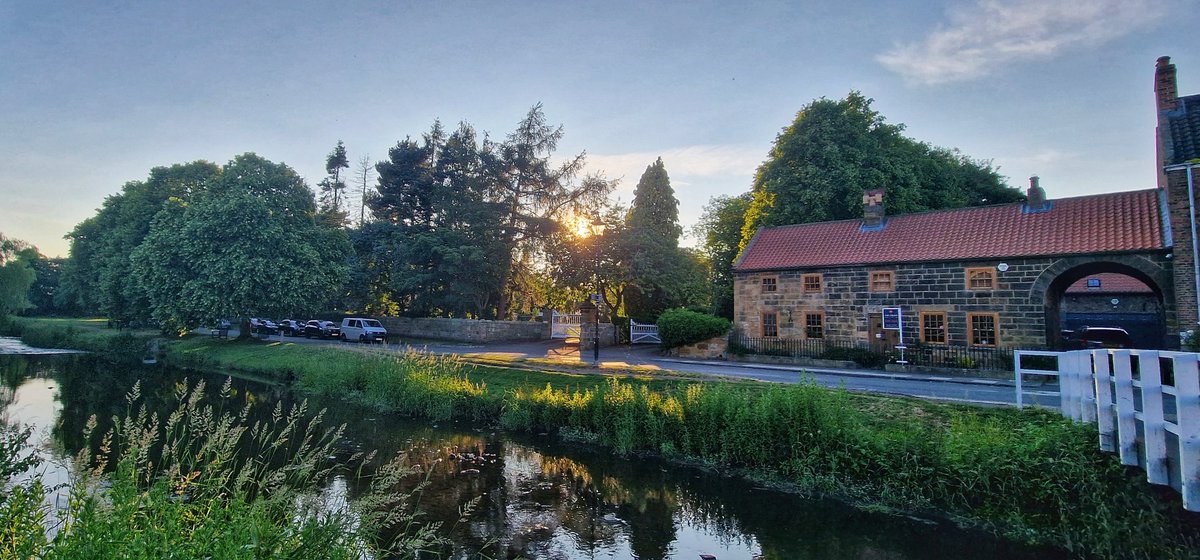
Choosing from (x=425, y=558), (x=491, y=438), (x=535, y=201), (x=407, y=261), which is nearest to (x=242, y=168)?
(x=407, y=261)

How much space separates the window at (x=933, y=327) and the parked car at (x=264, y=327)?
1618 inches

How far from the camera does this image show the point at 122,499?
4.70m

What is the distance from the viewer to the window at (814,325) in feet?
87.6

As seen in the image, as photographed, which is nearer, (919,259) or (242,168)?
(919,259)

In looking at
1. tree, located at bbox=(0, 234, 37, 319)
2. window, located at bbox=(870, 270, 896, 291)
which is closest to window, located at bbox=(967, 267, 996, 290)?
window, located at bbox=(870, 270, 896, 291)

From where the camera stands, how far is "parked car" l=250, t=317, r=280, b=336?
42.1m

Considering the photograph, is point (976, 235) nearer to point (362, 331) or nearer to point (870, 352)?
point (870, 352)

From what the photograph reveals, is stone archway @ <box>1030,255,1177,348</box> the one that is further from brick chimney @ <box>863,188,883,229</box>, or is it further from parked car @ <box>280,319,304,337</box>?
parked car @ <box>280,319,304,337</box>

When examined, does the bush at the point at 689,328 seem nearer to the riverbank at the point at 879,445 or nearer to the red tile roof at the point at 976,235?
the red tile roof at the point at 976,235

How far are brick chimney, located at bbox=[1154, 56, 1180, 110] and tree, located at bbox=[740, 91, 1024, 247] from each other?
12.0 m

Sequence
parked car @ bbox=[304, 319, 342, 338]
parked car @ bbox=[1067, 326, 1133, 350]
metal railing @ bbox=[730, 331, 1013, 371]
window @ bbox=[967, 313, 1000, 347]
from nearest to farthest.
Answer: metal railing @ bbox=[730, 331, 1013, 371], window @ bbox=[967, 313, 1000, 347], parked car @ bbox=[1067, 326, 1133, 350], parked car @ bbox=[304, 319, 342, 338]

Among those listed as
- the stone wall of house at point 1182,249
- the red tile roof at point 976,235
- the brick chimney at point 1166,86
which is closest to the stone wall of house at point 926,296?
the red tile roof at point 976,235

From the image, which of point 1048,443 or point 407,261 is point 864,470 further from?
point 407,261

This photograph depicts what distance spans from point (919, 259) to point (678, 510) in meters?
19.6
